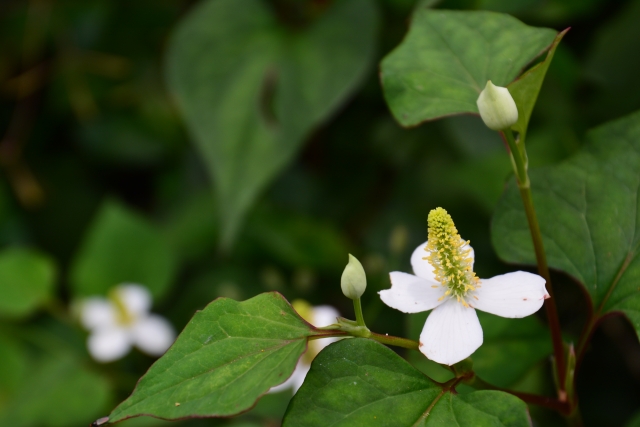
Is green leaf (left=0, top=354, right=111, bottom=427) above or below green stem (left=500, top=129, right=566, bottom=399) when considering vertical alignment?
below

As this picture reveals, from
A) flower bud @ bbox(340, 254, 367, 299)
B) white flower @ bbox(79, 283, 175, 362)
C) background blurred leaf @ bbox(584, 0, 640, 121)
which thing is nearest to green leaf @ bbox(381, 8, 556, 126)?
flower bud @ bbox(340, 254, 367, 299)

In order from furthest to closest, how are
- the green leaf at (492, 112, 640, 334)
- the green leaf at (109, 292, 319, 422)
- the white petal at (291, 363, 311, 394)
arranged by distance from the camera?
the white petal at (291, 363, 311, 394) → the green leaf at (492, 112, 640, 334) → the green leaf at (109, 292, 319, 422)

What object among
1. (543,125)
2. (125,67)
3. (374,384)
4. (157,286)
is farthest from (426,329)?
(125,67)

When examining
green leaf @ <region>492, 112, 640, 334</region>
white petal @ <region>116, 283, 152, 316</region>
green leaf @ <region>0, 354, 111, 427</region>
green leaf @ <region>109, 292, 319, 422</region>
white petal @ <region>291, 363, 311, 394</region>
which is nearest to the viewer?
green leaf @ <region>109, 292, 319, 422</region>

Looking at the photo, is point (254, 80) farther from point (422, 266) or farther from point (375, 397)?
point (375, 397)

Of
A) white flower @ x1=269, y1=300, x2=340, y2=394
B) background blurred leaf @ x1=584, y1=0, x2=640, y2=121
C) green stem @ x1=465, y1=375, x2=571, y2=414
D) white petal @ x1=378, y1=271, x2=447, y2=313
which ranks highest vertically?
white petal @ x1=378, y1=271, x2=447, y2=313

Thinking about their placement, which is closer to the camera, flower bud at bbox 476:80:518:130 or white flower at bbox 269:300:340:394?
flower bud at bbox 476:80:518:130

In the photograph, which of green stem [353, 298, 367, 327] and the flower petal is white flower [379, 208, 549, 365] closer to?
green stem [353, 298, 367, 327]

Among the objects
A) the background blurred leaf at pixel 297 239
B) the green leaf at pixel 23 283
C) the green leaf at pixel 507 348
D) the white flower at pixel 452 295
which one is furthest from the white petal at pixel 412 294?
the green leaf at pixel 23 283
